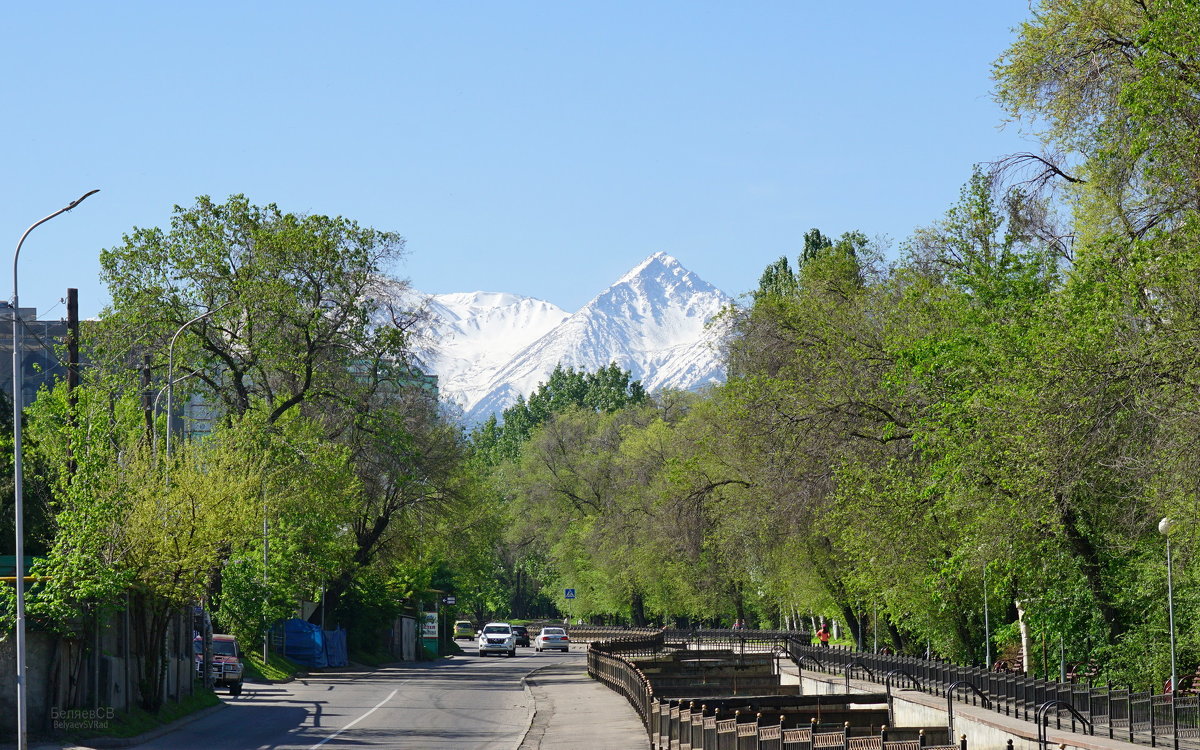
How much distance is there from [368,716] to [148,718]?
5.03 metres

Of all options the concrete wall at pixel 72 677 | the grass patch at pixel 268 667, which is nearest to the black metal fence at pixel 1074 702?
the concrete wall at pixel 72 677

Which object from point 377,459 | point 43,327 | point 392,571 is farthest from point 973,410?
point 43,327

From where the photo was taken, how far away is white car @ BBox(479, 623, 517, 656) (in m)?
78.1

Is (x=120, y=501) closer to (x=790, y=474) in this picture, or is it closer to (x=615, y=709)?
(x=615, y=709)

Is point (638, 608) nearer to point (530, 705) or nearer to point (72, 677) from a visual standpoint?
point (530, 705)

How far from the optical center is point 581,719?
33.2m

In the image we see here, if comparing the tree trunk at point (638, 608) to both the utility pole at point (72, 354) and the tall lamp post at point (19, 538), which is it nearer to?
the utility pole at point (72, 354)

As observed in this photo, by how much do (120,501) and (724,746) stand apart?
45.7 feet

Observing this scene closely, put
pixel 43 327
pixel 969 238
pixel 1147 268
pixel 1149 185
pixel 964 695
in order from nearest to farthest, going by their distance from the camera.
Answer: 1. pixel 1147 268
2. pixel 1149 185
3. pixel 964 695
4. pixel 969 238
5. pixel 43 327

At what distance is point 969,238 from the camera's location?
35.5m

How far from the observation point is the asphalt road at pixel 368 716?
26.8 meters

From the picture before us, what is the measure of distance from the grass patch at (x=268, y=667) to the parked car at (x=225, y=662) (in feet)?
17.4

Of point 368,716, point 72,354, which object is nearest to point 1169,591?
point 368,716

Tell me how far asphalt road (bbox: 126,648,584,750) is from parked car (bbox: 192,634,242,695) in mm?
672
